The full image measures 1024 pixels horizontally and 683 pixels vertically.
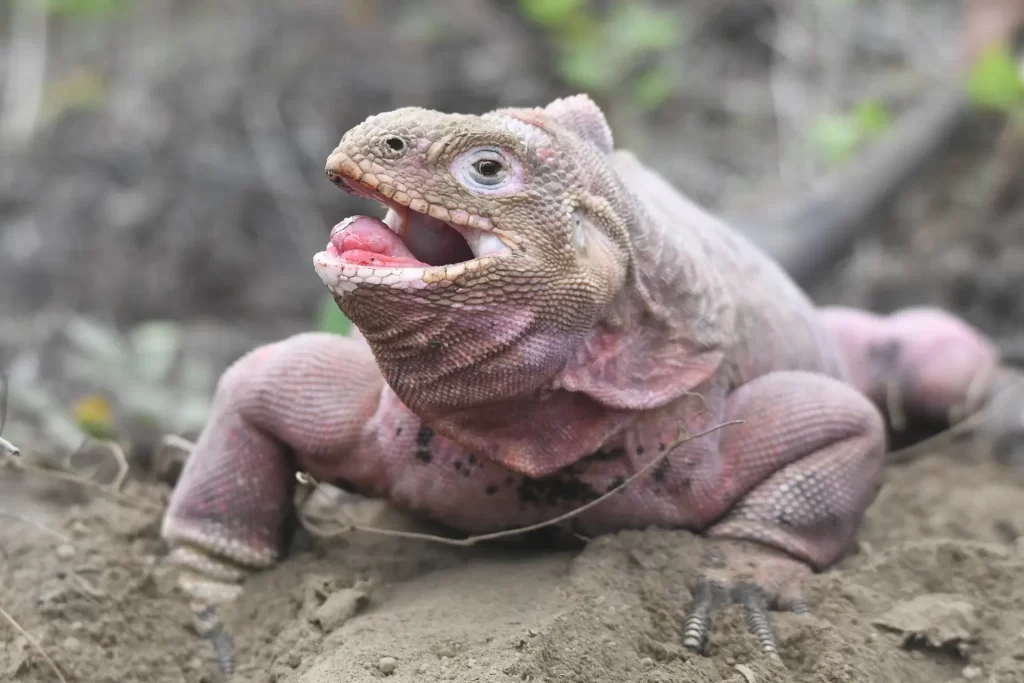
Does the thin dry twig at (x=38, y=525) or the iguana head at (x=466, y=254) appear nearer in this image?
the iguana head at (x=466, y=254)

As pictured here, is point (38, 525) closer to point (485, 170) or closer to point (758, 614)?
point (485, 170)

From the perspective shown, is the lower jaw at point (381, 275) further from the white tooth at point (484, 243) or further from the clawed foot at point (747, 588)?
the clawed foot at point (747, 588)

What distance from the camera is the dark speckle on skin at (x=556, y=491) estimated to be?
132 inches

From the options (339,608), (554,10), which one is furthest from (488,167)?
(554,10)

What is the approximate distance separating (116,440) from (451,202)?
277 cm

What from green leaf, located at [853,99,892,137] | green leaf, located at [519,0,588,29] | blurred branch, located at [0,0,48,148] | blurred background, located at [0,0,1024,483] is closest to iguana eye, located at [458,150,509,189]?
blurred background, located at [0,0,1024,483]

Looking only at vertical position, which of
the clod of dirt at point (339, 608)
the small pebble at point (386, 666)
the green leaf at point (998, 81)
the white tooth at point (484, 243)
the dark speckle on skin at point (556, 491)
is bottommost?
the clod of dirt at point (339, 608)

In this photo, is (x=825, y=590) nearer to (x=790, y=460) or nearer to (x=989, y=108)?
(x=790, y=460)

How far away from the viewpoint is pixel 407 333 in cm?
278

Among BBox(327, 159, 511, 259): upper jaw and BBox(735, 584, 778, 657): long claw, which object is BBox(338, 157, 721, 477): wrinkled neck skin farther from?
BBox(735, 584, 778, 657): long claw

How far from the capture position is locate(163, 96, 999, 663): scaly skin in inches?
110

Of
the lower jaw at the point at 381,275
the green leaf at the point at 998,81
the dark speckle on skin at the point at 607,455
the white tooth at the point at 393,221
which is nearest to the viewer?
the lower jaw at the point at 381,275

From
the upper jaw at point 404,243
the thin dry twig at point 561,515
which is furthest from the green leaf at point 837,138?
the upper jaw at point 404,243

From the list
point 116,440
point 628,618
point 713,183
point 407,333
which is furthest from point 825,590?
point 713,183
